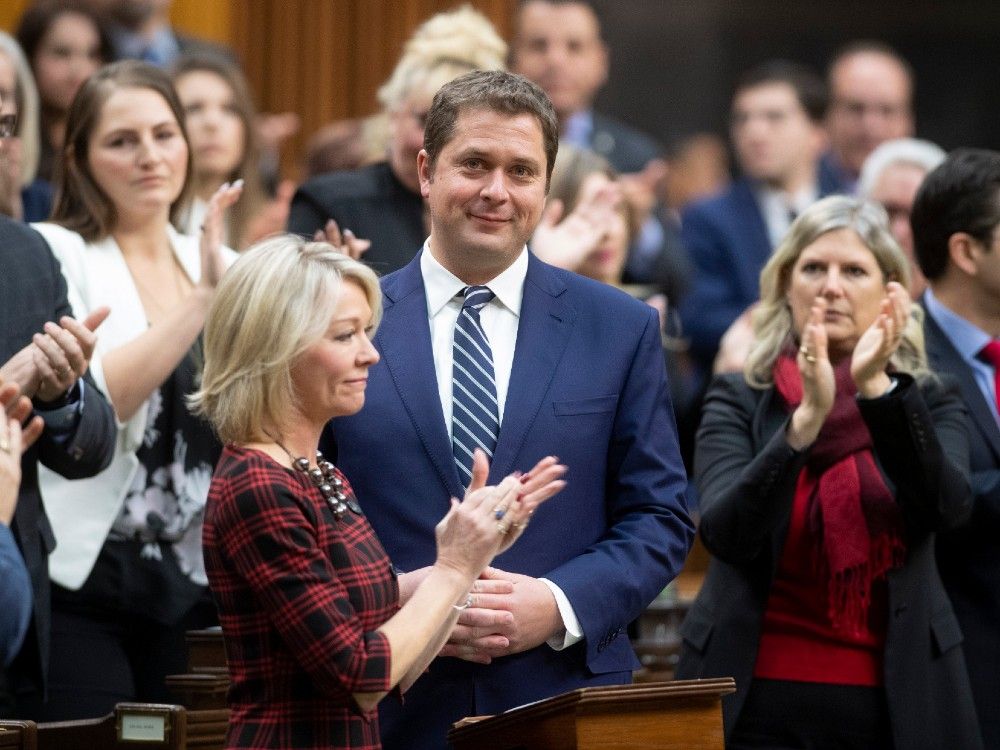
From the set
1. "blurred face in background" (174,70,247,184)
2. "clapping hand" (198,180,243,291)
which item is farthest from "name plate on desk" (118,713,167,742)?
"blurred face in background" (174,70,247,184)

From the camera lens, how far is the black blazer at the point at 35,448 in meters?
3.31

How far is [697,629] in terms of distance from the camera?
3.62 m

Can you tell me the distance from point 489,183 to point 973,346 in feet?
4.99

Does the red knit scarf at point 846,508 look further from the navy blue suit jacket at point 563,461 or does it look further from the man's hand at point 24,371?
the man's hand at point 24,371

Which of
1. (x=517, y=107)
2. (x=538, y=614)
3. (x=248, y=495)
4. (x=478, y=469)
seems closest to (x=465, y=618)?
(x=538, y=614)

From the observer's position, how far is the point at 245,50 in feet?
22.4

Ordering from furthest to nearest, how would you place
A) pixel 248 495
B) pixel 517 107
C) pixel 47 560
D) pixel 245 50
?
1. pixel 245 50
2. pixel 47 560
3. pixel 517 107
4. pixel 248 495

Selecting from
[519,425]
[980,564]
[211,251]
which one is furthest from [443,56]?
[980,564]

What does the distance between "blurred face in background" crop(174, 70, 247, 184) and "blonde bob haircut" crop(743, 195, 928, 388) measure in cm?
183

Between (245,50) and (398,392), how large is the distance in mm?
4116

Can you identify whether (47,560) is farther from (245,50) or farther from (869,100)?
(869,100)

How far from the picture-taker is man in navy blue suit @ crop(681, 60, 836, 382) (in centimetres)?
634

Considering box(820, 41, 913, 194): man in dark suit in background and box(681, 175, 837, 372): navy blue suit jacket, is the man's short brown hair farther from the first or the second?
box(820, 41, 913, 194): man in dark suit in background

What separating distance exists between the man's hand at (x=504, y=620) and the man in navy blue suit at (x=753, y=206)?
3.44 m
